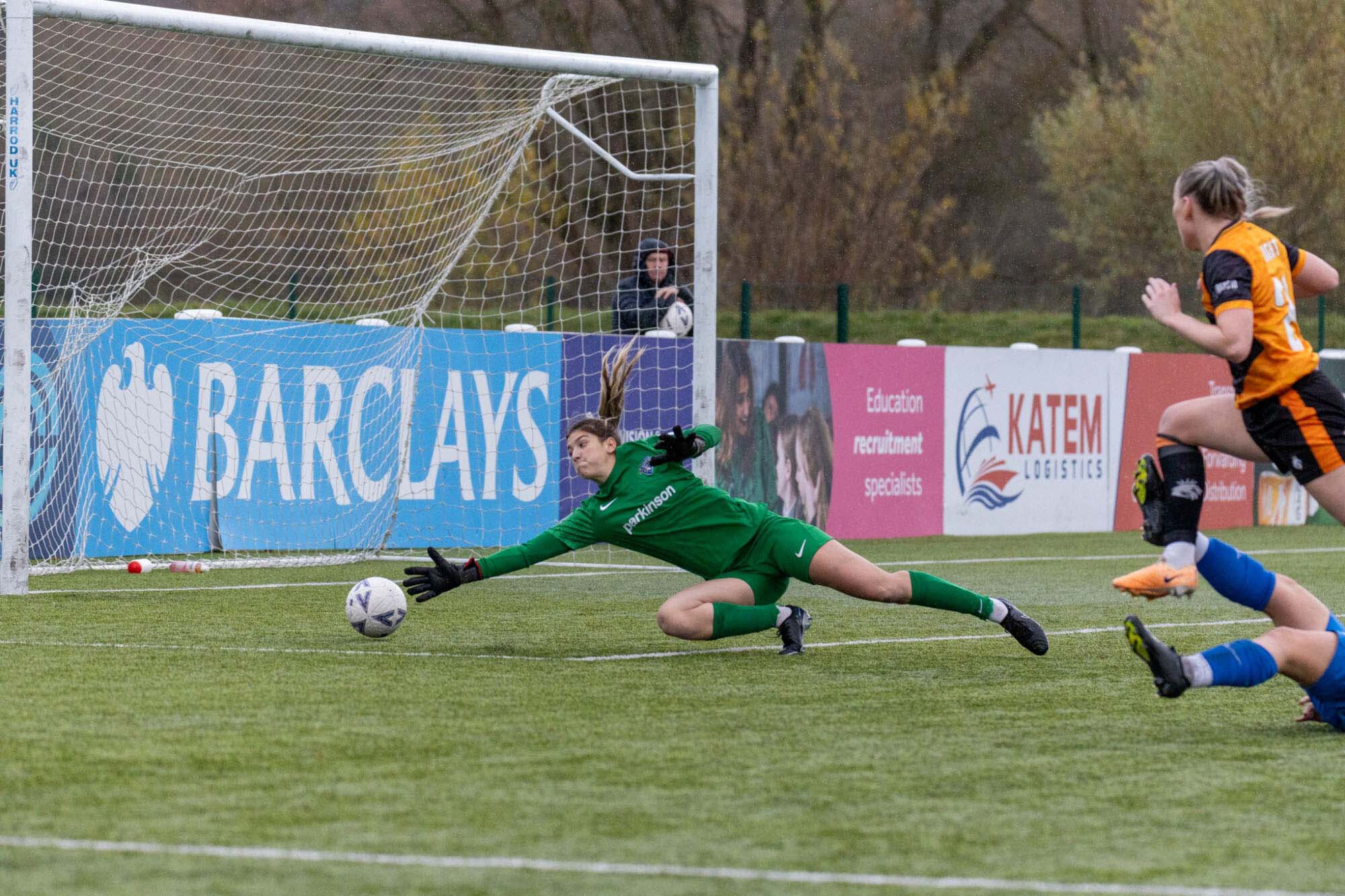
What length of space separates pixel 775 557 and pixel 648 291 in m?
6.19

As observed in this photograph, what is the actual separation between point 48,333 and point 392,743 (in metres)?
7.79

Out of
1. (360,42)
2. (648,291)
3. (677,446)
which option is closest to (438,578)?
(677,446)

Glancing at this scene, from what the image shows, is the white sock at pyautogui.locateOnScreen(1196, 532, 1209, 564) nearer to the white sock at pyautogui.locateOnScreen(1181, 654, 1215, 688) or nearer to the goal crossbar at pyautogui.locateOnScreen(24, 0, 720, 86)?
the white sock at pyautogui.locateOnScreen(1181, 654, 1215, 688)

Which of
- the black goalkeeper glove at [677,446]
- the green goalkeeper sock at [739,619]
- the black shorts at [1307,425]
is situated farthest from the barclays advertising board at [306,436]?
the black shorts at [1307,425]

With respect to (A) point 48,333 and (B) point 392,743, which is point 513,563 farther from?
(A) point 48,333


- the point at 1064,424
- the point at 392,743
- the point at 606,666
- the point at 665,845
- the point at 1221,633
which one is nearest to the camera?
the point at 665,845

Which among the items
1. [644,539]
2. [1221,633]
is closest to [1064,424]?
[1221,633]

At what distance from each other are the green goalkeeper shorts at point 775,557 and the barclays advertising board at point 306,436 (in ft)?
19.4

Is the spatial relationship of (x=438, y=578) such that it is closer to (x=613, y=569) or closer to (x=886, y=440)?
(x=613, y=569)

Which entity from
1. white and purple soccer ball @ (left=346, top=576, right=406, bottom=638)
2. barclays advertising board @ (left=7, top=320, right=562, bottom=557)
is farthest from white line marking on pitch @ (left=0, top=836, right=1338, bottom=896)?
barclays advertising board @ (left=7, top=320, right=562, bottom=557)

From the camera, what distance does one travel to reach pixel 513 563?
7.37 m

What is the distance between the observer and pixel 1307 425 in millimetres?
5680

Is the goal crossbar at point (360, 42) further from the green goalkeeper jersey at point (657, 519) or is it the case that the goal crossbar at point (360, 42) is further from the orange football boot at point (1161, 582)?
the orange football boot at point (1161, 582)

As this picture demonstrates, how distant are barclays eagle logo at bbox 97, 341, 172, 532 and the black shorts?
8487 mm
